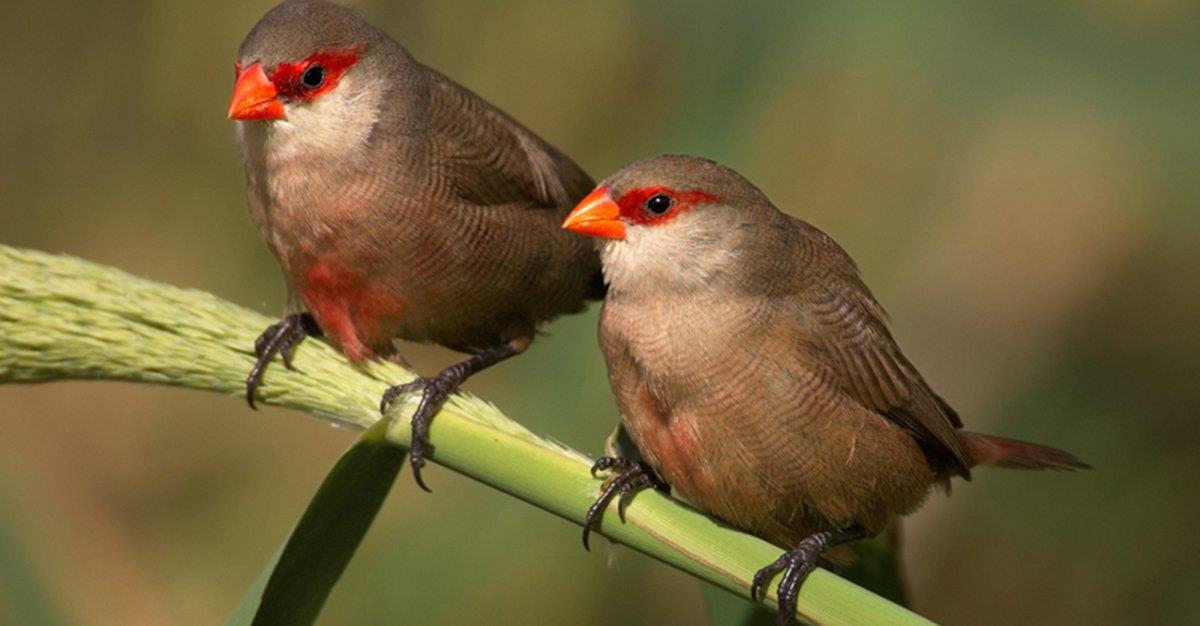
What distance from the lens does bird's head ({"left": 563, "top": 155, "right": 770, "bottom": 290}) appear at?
9.21ft

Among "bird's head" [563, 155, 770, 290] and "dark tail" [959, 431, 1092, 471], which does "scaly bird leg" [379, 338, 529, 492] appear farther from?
"dark tail" [959, 431, 1092, 471]

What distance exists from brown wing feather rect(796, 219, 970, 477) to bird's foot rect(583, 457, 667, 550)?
0.39m

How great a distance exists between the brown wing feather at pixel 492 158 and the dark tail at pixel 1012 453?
3.47 feet

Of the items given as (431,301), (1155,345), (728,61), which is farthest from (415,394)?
(1155,345)

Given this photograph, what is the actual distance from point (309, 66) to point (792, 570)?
142 centimetres

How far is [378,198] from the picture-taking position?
3.09 meters

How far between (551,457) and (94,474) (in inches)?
114

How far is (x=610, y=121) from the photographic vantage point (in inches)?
173

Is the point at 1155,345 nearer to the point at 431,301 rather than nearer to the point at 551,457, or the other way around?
the point at 431,301

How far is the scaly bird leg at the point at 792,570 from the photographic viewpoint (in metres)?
2.15

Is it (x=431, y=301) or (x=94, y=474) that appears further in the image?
(x=94, y=474)

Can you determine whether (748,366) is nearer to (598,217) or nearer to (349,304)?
(598,217)

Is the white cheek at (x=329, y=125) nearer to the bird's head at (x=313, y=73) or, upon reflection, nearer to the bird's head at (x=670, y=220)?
the bird's head at (x=313, y=73)

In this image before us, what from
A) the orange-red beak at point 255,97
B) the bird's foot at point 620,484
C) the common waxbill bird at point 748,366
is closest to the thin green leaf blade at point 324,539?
the bird's foot at point 620,484
